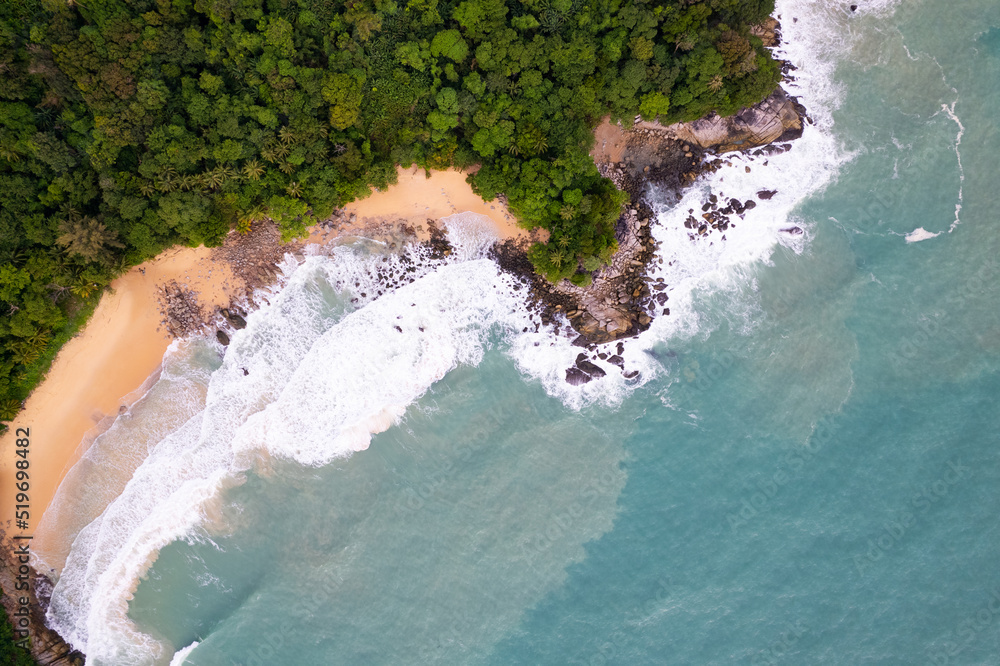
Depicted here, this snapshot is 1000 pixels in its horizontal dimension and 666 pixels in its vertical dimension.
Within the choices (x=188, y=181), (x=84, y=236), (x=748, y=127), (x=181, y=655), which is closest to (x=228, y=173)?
(x=188, y=181)

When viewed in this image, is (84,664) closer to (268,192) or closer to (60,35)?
(268,192)

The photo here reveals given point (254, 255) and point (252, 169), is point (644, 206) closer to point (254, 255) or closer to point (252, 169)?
point (252, 169)

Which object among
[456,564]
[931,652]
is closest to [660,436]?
[456,564]

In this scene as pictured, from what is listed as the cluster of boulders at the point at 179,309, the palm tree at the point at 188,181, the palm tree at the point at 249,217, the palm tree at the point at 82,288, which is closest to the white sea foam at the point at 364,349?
the cluster of boulders at the point at 179,309

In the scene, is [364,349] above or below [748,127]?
below

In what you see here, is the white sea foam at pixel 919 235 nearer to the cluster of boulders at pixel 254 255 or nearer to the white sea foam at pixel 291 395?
the white sea foam at pixel 291 395
